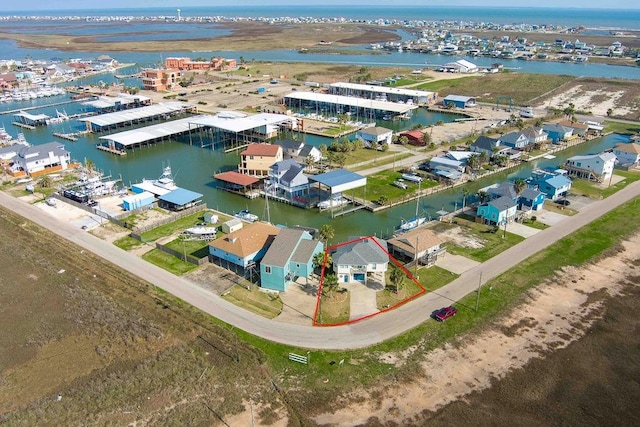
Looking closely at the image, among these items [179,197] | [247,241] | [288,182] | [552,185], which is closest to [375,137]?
[288,182]

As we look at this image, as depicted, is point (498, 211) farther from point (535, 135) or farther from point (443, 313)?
point (535, 135)

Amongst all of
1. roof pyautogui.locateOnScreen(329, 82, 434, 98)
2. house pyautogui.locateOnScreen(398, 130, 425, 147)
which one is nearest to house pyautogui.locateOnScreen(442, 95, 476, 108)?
roof pyautogui.locateOnScreen(329, 82, 434, 98)

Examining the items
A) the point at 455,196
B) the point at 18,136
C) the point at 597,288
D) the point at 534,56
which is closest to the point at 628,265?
the point at 597,288

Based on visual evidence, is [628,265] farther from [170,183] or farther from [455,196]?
[170,183]

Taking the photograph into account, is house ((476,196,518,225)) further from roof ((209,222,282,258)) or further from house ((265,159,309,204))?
roof ((209,222,282,258))

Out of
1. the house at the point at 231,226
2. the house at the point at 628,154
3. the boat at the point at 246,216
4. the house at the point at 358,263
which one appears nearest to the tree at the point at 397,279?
the house at the point at 358,263

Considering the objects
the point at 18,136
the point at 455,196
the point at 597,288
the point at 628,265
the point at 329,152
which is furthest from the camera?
the point at 18,136

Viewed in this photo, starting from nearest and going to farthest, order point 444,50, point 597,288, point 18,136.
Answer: point 597,288, point 18,136, point 444,50
